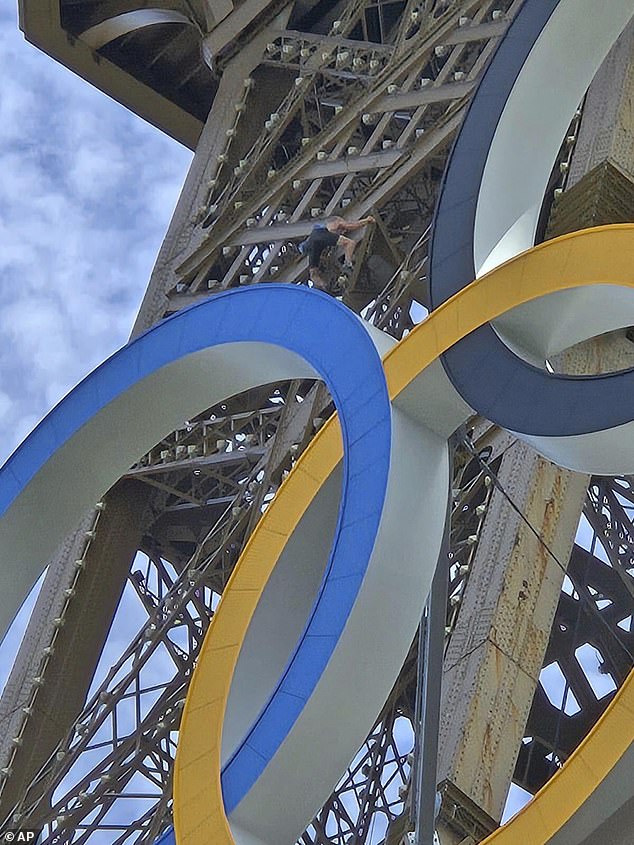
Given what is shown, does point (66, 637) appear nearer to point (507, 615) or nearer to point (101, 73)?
point (507, 615)

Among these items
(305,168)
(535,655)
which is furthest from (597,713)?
(535,655)

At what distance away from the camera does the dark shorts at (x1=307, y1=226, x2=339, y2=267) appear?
50.2ft

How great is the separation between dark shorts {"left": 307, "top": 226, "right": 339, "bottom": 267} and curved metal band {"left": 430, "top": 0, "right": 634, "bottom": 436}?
469 centimetres

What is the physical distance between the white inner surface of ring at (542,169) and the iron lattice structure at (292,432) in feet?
A: 8.42

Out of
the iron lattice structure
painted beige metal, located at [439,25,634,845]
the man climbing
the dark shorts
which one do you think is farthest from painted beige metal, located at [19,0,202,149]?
painted beige metal, located at [439,25,634,845]

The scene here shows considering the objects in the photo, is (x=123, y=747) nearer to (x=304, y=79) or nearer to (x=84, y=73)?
(x=304, y=79)

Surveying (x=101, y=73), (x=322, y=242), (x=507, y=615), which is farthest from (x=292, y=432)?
(x=101, y=73)

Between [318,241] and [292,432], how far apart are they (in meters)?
1.50

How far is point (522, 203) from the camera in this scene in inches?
400

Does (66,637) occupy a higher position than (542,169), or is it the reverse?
(66,637)

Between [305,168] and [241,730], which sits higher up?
[305,168]

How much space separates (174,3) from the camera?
72.2ft

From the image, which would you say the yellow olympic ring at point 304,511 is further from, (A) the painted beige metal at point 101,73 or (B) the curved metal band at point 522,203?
(A) the painted beige metal at point 101,73

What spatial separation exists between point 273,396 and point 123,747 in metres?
4.01
